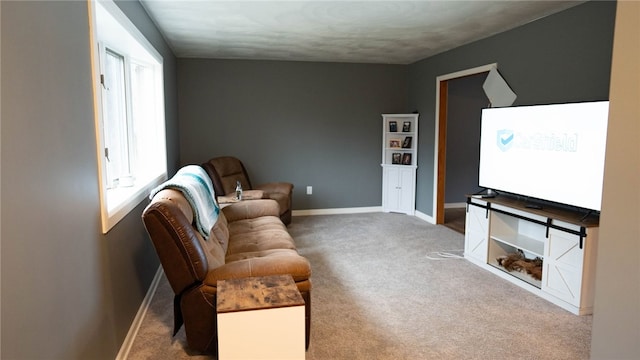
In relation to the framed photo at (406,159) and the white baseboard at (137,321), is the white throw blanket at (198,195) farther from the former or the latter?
the framed photo at (406,159)

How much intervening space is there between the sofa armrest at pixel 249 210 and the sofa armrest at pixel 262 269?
163 cm

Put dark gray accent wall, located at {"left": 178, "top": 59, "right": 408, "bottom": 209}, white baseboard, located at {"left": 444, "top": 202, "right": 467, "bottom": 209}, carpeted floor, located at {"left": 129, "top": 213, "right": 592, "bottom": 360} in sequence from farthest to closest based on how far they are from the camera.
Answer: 1. white baseboard, located at {"left": 444, "top": 202, "right": 467, "bottom": 209}
2. dark gray accent wall, located at {"left": 178, "top": 59, "right": 408, "bottom": 209}
3. carpeted floor, located at {"left": 129, "top": 213, "right": 592, "bottom": 360}

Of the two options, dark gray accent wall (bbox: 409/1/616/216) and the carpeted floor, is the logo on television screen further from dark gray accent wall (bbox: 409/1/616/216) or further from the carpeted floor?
the carpeted floor

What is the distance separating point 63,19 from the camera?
1.61 m

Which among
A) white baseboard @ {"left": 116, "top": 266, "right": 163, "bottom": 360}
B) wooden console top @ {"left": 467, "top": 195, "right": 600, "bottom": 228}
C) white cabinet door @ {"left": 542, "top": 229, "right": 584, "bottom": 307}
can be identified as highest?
wooden console top @ {"left": 467, "top": 195, "right": 600, "bottom": 228}

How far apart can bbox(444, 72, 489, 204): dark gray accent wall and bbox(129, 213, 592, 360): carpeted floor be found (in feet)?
7.96

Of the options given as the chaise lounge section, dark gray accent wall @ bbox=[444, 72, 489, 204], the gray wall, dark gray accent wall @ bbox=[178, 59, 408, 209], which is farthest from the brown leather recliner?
the gray wall

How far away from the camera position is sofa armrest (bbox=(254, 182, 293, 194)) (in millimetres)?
5535

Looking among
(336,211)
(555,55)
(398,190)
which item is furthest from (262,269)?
(398,190)

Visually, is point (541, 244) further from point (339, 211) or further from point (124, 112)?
point (124, 112)

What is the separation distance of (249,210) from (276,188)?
157 centimetres

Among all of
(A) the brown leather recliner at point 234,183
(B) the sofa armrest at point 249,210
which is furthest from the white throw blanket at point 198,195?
(A) the brown leather recliner at point 234,183

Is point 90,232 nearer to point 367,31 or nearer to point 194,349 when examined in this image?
point 194,349

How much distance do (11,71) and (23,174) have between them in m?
0.29
